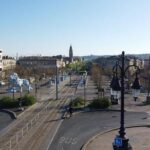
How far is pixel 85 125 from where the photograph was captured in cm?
3634

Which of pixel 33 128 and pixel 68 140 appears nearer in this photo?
pixel 68 140

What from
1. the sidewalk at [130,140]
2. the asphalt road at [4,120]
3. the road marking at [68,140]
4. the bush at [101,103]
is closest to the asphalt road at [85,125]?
the road marking at [68,140]

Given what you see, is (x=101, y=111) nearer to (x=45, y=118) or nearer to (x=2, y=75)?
(x=45, y=118)

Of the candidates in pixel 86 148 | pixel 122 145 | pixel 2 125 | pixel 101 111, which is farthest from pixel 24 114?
pixel 122 145

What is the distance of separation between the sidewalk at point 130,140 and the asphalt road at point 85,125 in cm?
84

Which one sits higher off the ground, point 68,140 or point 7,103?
point 7,103

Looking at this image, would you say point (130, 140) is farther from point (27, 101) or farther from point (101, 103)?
point (27, 101)

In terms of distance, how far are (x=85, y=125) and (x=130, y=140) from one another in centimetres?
762

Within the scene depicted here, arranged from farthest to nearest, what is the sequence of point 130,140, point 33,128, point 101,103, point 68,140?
point 101,103
point 33,128
point 68,140
point 130,140

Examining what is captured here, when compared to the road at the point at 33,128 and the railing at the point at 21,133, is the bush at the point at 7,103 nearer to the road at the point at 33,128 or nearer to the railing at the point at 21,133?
the road at the point at 33,128

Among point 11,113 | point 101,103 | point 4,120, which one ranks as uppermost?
point 101,103

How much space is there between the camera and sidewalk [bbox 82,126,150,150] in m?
27.4

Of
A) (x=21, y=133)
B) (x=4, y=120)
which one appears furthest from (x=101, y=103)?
(x=21, y=133)

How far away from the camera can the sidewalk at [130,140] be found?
27359 mm
